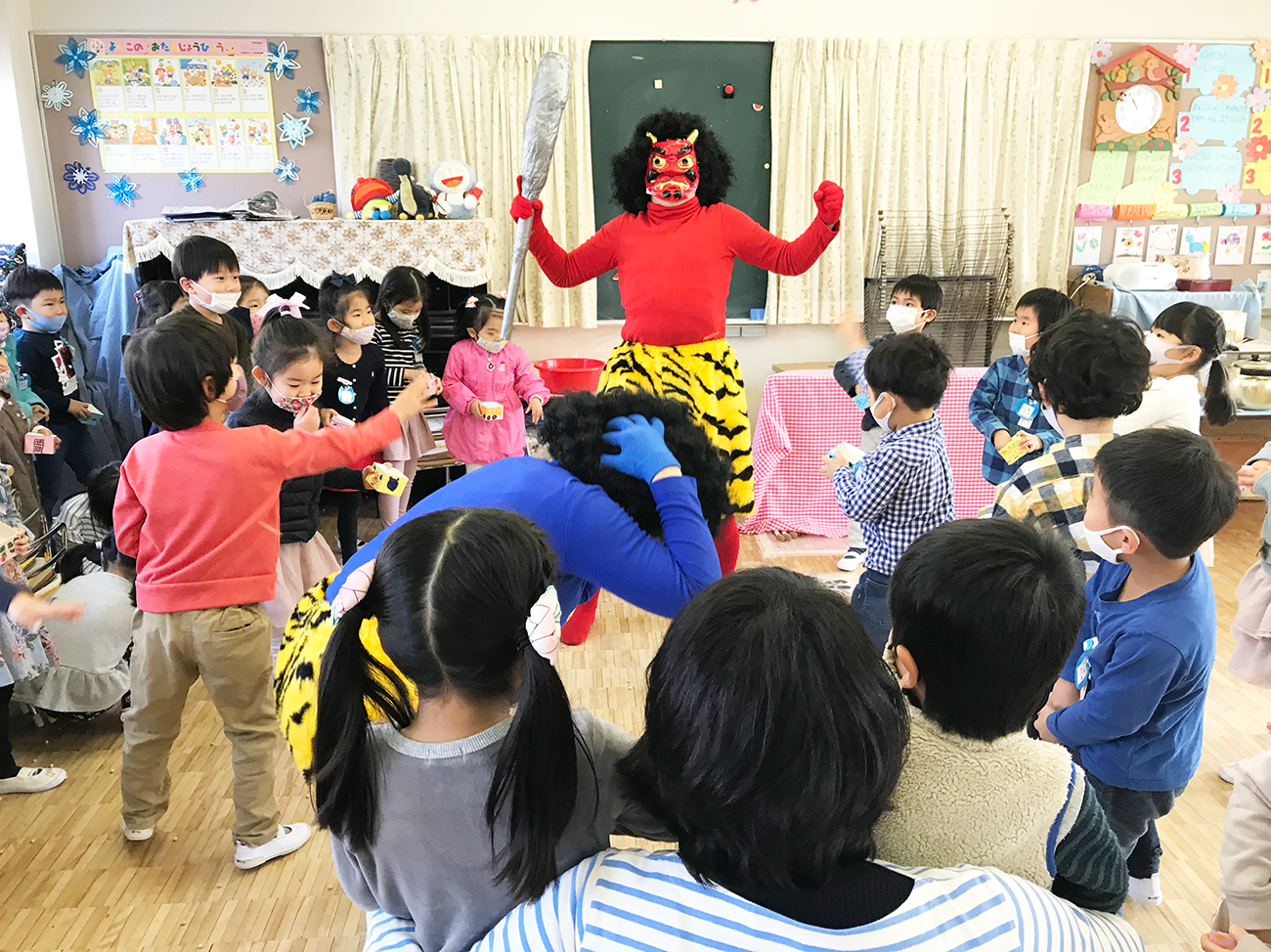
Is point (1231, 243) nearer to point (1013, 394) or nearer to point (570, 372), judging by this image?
point (1013, 394)

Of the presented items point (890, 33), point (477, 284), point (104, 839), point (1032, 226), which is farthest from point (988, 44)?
point (104, 839)

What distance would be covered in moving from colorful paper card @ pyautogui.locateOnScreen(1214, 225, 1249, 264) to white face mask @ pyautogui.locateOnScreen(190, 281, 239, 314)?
5214 mm

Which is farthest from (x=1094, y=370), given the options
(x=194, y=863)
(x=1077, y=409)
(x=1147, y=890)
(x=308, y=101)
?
(x=308, y=101)

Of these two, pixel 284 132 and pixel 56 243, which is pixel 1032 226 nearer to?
pixel 284 132

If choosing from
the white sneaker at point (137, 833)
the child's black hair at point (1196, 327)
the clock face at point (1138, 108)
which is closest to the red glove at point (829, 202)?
the child's black hair at point (1196, 327)

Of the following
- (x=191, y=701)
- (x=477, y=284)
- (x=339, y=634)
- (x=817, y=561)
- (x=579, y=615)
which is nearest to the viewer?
(x=339, y=634)

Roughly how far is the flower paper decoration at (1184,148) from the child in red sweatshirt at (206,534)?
4950 mm

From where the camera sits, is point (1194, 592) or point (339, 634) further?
point (1194, 592)

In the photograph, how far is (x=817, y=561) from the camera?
11.9 feet

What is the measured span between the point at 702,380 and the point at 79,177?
11.9ft

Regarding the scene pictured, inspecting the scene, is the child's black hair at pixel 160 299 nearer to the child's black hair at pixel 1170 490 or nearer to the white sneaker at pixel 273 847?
the white sneaker at pixel 273 847

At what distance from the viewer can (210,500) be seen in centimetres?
165

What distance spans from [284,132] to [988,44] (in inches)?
147

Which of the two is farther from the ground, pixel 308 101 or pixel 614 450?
pixel 308 101
